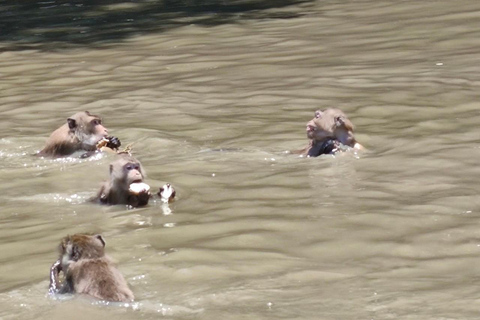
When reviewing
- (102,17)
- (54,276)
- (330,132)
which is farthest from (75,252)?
(102,17)

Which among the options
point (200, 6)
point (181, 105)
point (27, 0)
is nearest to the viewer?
point (181, 105)

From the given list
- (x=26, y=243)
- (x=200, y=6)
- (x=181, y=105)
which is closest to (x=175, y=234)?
(x=26, y=243)

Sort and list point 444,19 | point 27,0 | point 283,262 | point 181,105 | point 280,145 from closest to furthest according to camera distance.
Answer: point 283,262 < point 280,145 < point 181,105 < point 444,19 < point 27,0

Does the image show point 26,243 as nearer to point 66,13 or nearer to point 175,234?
point 175,234

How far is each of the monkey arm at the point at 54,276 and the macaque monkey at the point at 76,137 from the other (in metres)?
4.15

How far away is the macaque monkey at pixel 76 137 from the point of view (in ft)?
38.7

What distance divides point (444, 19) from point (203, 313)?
12079 mm

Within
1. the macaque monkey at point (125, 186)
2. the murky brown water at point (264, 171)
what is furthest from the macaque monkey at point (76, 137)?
the macaque monkey at point (125, 186)

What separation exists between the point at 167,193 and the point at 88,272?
2.51 m

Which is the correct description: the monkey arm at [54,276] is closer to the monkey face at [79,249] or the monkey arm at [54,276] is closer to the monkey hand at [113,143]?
the monkey face at [79,249]

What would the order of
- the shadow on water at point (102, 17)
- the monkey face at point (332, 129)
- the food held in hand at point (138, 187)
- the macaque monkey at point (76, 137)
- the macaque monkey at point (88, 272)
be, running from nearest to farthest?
the macaque monkey at point (88, 272) < the food held in hand at point (138, 187) < the monkey face at point (332, 129) < the macaque monkey at point (76, 137) < the shadow on water at point (102, 17)

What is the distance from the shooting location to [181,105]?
14.0 meters

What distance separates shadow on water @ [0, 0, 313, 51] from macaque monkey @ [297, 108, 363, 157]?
26.3 feet

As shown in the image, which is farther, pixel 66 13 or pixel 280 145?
pixel 66 13
